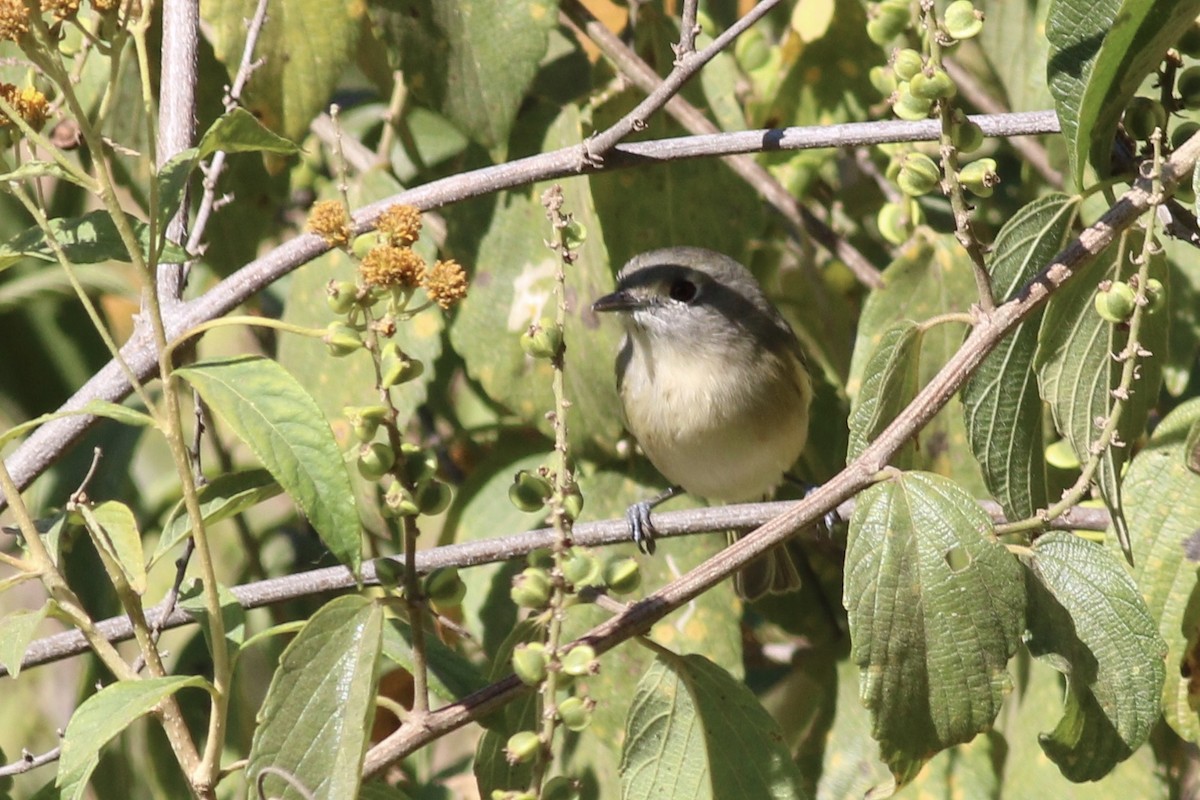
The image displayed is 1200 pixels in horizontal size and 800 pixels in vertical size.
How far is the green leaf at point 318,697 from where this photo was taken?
1.69 metres

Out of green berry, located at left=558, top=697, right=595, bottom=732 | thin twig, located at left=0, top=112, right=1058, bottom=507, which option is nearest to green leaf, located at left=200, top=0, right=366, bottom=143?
thin twig, located at left=0, top=112, right=1058, bottom=507

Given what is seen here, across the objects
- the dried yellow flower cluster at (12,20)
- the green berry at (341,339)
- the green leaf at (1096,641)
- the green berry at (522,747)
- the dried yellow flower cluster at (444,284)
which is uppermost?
the dried yellow flower cluster at (12,20)

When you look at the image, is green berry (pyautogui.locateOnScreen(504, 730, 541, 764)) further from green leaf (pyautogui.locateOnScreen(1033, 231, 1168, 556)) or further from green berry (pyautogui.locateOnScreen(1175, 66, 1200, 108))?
green berry (pyautogui.locateOnScreen(1175, 66, 1200, 108))

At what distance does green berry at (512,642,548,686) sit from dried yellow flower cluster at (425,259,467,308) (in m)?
0.42

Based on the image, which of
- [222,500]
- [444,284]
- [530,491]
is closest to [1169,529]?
[530,491]

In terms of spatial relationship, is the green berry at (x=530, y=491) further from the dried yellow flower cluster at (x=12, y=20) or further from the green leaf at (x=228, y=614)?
the dried yellow flower cluster at (x=12, y=20)

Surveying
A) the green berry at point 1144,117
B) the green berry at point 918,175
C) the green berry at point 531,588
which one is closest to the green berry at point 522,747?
the green berry at point 531,588

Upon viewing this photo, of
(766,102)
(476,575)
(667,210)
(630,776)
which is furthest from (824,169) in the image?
(630,776)

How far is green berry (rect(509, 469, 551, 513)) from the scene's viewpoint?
1824 mm

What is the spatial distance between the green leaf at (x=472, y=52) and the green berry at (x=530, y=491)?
1.10m

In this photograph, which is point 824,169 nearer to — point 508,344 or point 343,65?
point 508,344

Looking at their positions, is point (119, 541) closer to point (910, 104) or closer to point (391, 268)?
point (391, 268)

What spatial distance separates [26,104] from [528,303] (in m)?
1.42

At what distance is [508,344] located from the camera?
3.06m
